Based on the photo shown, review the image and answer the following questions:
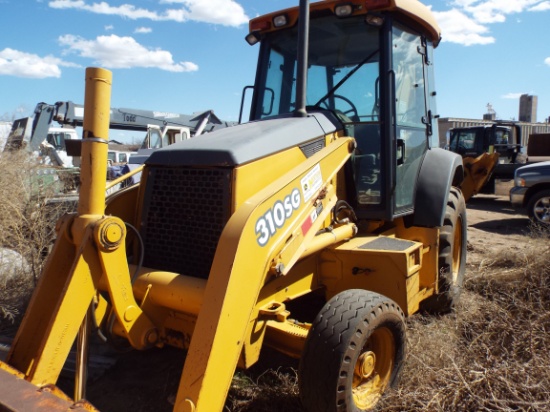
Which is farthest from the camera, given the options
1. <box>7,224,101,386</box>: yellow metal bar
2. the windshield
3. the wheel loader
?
the windshield

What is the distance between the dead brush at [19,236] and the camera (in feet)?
15.4

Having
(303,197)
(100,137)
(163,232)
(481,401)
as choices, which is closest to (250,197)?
(303,197)

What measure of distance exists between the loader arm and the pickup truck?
830 cm

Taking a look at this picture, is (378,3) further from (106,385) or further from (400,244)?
(106,385)

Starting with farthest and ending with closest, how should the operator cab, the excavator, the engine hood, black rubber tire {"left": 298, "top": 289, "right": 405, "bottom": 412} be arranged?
the excavator
the operator cab
the engine hood
black rubber tire {"left": 298, "top": 289, "right": 405, "bottom": 412}

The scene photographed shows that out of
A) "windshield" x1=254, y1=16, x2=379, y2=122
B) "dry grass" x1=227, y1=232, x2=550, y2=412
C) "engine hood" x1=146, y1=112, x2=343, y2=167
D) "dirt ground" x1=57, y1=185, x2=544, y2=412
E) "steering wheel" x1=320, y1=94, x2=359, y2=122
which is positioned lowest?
"dirt ground" x1=57, y1=185, x2=544, y2=412

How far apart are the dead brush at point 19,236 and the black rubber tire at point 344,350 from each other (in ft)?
9.54

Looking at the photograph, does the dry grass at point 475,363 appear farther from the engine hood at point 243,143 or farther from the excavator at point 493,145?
the excavator at point 493,145

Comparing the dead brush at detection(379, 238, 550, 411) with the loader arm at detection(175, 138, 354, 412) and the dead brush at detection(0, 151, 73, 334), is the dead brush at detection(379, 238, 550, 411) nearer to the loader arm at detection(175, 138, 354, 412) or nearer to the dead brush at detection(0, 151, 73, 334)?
the loader arm at detection(175, 138, 354, 412)

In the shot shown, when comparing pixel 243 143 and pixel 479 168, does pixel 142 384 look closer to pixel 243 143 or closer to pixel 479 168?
pixel 243 143

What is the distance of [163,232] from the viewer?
3061 millimetres

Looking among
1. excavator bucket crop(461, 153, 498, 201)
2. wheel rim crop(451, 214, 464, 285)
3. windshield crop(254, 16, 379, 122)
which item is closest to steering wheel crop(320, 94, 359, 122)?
windshield crop(254, 16, 379, 122)

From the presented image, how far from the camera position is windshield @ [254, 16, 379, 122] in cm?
393

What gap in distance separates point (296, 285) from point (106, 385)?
155cm
